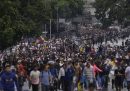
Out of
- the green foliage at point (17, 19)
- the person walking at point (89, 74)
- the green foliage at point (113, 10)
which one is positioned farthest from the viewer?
the green foliage at point (113, 10)

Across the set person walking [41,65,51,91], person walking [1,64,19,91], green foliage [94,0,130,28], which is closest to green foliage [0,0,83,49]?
person walking [41,65,51,91]

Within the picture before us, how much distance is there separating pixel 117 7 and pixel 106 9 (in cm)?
744

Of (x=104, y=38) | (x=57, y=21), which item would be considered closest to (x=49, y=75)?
(x=104, y=38)

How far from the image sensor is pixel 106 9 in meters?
96.5

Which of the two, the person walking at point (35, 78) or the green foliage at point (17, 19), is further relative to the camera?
the green foliage at point (17, 19)

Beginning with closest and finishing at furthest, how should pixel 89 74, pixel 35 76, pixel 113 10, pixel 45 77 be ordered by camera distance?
pixel 35 76
pixel 45 77
pixel 89 74
pixel 113 10

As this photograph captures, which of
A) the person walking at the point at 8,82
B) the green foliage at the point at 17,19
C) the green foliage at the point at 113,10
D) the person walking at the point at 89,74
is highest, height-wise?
the person walking at the point at 8,82

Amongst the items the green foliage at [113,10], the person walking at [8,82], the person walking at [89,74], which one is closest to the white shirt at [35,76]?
the person walking at [89,74]

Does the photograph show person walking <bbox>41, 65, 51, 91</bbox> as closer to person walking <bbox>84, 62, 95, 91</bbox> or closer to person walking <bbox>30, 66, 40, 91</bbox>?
person walking <bbox>30, 66, 40, 91</bbox>

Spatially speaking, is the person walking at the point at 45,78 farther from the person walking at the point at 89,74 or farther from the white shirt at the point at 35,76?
the person walking at the point at 89,74

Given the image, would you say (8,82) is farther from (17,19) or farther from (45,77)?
(17,19)

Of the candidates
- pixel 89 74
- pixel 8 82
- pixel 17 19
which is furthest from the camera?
pixel 17 19

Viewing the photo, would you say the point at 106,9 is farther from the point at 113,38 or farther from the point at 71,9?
the point at 71,9

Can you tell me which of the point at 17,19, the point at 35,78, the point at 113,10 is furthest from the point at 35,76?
the point at 113,10
